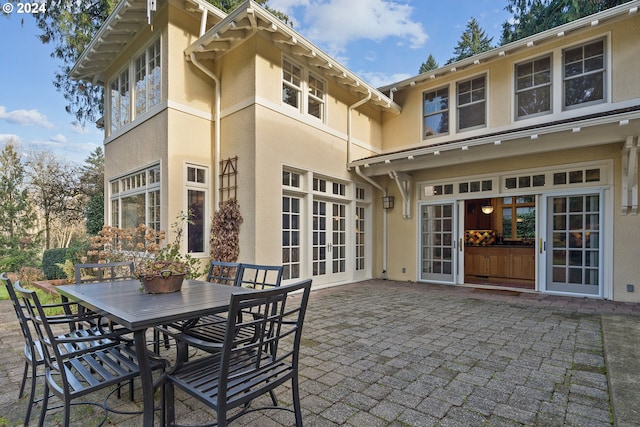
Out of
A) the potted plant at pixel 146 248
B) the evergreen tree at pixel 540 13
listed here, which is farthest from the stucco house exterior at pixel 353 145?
A: the evergreen tree at pixel 540 13

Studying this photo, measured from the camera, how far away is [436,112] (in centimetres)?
786

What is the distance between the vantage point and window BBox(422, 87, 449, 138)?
25.3 feet

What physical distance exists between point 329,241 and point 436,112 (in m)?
4.10

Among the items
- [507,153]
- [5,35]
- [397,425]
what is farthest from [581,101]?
[5,35]

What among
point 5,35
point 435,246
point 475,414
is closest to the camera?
point 475,414

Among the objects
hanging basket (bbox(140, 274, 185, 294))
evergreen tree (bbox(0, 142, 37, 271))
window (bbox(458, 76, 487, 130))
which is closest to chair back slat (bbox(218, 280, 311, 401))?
hanging basket (bbox(140, 274, 185, 294))

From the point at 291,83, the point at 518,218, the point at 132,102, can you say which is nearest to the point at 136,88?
the point at 132,102

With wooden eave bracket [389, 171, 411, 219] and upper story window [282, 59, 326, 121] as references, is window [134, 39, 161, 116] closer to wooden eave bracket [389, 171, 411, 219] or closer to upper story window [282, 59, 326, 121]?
upper story window [282, 59, 326, 121]

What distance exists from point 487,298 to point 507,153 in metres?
2.63

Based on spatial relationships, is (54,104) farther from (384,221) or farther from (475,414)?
(475,414)

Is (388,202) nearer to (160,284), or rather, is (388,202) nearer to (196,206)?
(196,206)

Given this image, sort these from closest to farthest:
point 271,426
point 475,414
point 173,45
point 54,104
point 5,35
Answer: point 271,426
point 475,414
point 173,45
point 5,35
point 54,104

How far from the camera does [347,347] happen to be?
3.33 metres

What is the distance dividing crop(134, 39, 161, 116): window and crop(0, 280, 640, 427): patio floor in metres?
4.18
